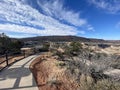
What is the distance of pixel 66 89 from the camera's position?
8.97 m

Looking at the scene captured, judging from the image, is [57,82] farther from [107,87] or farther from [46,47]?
[46,47]

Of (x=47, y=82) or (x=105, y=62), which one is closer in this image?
(x=47, y=82)

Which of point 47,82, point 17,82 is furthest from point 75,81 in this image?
point 17,82

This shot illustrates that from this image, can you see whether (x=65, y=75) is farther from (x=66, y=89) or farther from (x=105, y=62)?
(x=105, y=62)

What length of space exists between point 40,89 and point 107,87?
10.1 feet

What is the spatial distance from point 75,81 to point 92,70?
195cm

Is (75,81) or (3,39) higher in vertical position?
(3,39)

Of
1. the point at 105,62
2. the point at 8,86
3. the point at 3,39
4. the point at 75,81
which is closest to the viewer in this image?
the point at 8,86

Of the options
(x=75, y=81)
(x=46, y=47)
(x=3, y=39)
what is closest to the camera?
(x=75, y=81)

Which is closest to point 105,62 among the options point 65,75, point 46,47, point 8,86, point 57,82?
point 65,75

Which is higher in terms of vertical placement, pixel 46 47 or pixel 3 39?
pixel 3 39

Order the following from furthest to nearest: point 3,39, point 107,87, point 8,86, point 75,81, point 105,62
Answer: point 3,39 → point 105,62 → point 75,81 → point 8,86 → point 107,87

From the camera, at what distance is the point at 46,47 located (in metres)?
35.8

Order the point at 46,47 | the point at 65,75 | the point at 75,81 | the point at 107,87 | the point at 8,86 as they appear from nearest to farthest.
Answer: the point at 107,87 < the point at 8,86 < the point at 75,81 < the point at 65,75 < the point at 46,47
